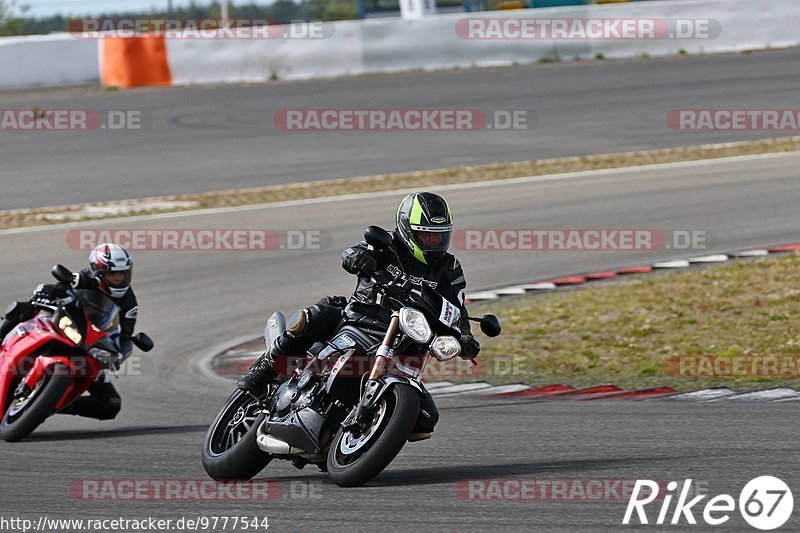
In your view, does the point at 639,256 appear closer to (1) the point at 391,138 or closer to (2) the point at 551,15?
(1) the point at 391,138

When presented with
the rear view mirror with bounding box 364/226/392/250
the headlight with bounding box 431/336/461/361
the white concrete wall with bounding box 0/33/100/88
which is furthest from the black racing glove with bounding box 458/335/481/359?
the white concrete wall with bounding box 0/33/100/88

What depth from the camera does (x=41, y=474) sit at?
25.3ft

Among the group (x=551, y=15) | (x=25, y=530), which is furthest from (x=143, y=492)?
(x=551, y=15)

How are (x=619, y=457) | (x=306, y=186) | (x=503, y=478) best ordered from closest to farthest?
(x=503, y=478) < (x=619, y=457) < (x=306, y=186)

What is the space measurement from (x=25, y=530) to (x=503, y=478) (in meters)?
2.43

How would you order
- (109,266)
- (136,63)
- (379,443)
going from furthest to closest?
(136,63), (109,266), (379,443)

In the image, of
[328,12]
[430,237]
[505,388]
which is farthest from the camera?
[328,12]

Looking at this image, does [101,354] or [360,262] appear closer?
[360,262]

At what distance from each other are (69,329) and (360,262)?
350cm

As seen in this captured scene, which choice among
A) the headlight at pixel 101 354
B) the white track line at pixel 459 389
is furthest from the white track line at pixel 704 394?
the headlight at pixel 101 354

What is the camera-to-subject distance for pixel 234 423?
7320 millimetres

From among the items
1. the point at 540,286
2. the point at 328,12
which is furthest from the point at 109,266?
the point at 328,12

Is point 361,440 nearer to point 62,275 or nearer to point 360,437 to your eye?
point 360,437

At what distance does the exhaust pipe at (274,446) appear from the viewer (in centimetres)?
668
